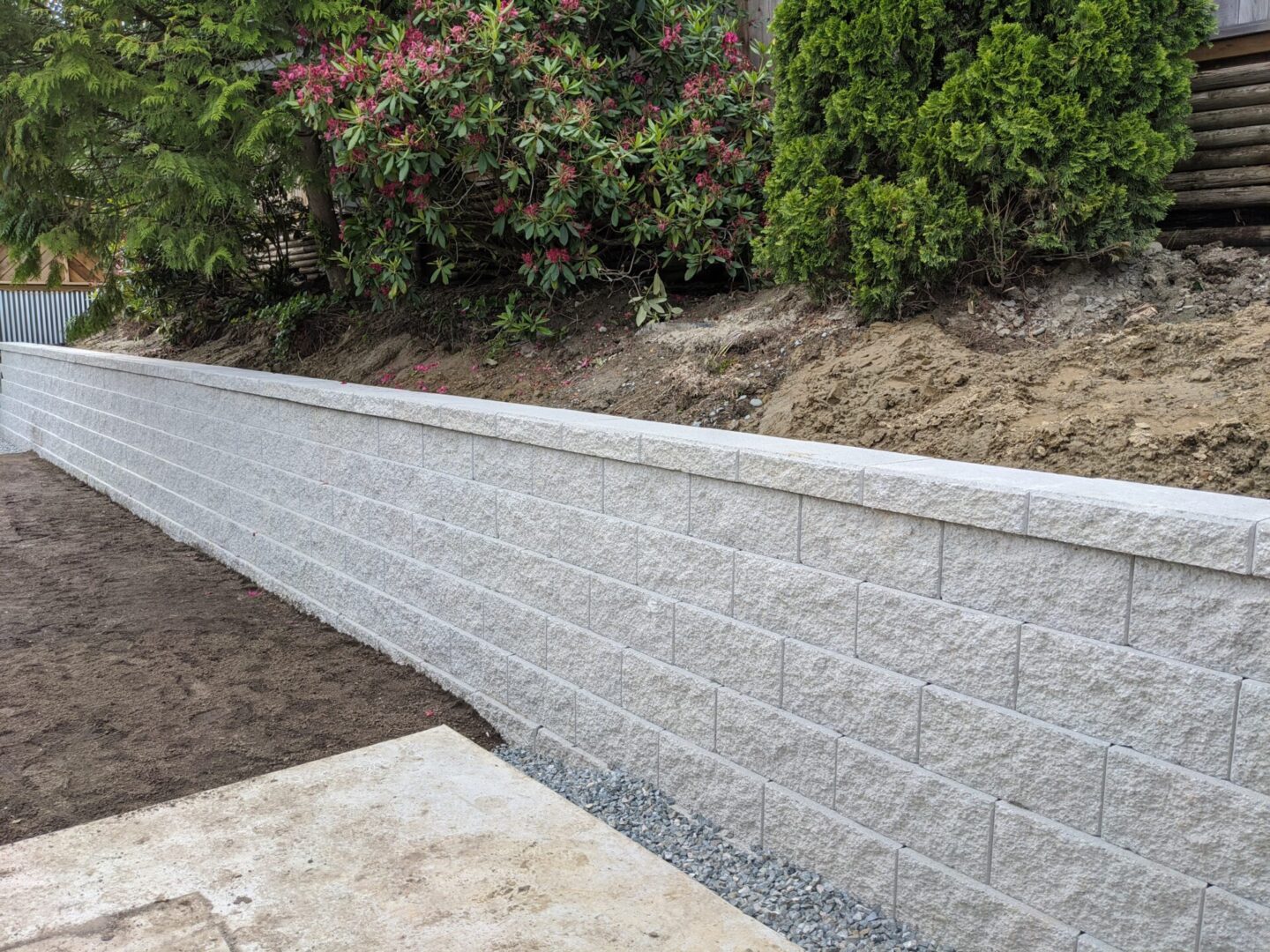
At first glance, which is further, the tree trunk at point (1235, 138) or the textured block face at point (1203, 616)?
the tree trunk at point (1235, 138)

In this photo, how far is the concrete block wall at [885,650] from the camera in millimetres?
2049

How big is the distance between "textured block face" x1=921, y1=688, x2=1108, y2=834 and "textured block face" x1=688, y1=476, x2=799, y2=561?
60 cm

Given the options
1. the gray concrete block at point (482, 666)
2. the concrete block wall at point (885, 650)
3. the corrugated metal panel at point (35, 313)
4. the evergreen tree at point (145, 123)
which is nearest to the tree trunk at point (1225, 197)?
the concrete block wall at point (885, 650)

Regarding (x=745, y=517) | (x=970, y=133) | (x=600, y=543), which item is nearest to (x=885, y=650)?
(x=745, y=517)

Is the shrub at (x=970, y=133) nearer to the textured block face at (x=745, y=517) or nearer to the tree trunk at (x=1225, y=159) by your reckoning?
the tree trunk at (x=1225, y=159)

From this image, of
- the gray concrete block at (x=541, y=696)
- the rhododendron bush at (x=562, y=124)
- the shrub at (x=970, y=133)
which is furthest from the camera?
the rhododendron bush at (x=562, y=124)

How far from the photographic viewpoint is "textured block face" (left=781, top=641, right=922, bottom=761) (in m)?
2.60

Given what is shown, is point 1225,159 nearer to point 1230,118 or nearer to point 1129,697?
point 1230,118

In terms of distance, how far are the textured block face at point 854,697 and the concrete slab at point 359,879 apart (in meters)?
0.55

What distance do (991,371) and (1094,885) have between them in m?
1.78

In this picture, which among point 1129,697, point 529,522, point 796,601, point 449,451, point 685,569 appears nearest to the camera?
point 1129,697

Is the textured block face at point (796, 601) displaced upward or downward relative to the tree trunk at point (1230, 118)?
downward

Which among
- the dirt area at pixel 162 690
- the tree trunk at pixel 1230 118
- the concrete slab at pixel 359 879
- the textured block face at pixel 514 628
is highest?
the tree trunk at pixel 1230 118

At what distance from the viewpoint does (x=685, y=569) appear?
3.25 meters
